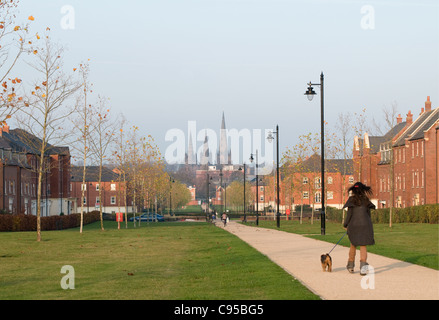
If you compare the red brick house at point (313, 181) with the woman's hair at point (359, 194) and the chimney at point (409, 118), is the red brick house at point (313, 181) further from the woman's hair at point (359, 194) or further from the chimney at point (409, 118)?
the woman's hair at point (359, 194)

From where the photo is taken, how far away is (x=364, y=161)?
7894cm

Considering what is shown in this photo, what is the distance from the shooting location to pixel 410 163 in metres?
66.2

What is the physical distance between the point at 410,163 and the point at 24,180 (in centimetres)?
4268

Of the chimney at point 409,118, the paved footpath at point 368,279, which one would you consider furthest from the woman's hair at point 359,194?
the chimney at point 409,118

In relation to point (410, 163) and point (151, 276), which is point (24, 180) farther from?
point (151, 276)

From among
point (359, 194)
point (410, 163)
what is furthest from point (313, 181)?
point (359, 194)

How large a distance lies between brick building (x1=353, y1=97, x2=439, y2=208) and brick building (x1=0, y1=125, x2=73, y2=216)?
3429 centimetres

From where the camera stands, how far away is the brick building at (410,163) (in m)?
60.6

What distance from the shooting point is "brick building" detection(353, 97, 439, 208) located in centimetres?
6062

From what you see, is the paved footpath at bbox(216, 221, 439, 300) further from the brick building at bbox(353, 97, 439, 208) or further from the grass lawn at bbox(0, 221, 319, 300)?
the brick building at bbox(353, 97, 439, 208)

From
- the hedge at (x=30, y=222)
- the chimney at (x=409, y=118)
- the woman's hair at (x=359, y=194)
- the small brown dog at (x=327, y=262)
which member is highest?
the chimney at (x=409, y=118)

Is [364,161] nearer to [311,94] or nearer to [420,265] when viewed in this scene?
[311,94]

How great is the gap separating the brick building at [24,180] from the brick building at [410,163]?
34286 millimetres
